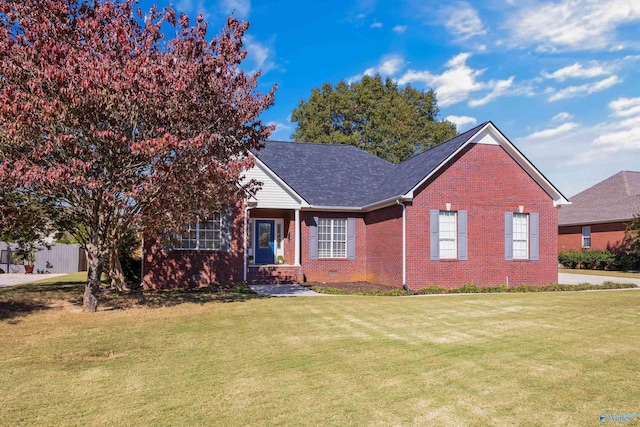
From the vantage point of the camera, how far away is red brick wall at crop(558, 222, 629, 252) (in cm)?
3106

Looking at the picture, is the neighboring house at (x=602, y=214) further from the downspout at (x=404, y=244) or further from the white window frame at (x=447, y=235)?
the downspout at (x=404, y=244)

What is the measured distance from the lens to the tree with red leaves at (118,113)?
9.77 meters

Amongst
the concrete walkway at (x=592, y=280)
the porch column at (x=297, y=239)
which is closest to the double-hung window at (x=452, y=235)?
the concrete walkway at (x=592, y=280)

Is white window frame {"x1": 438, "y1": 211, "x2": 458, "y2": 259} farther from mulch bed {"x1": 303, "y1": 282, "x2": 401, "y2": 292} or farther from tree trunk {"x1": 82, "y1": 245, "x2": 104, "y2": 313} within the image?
tree trunk {"x1": 82, "y1": 245, "x2": 104, "y2": 313}

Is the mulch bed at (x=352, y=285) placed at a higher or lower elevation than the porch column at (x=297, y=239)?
Result: lower

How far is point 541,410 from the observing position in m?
4.90

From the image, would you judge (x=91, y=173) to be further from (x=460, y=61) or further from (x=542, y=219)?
(x=460, y=61)

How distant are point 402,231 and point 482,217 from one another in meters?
3.54

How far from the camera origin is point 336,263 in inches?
822

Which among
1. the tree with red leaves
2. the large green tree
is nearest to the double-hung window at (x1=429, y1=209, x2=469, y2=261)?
the tree with red leaves

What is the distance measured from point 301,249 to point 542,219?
401 inches

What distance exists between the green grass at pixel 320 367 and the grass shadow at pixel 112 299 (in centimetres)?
127

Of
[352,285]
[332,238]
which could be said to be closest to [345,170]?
[332,238]

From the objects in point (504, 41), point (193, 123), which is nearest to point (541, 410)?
point (193, 123)
